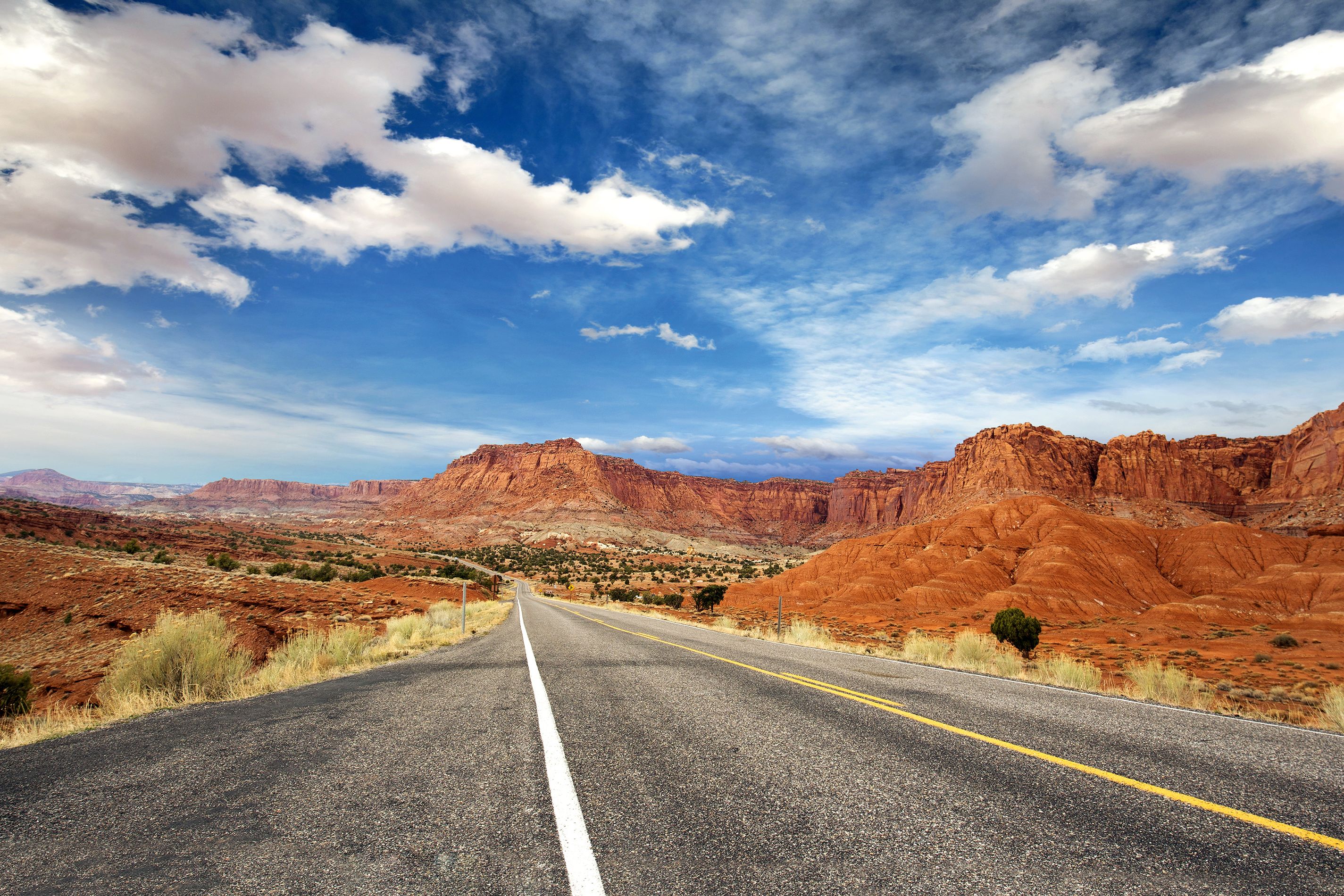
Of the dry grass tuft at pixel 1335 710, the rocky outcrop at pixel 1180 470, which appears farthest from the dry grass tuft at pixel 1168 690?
the rocky outcrop at pixel 1180 470

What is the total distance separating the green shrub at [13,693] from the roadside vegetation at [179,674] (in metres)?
0.01

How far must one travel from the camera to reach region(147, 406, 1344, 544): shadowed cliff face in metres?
96.1

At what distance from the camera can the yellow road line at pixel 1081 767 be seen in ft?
11.2

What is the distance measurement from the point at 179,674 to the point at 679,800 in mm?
9734

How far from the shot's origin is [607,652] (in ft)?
42.8

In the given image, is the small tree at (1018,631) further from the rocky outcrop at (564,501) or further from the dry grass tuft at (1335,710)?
the rocky outcrop at (564,501)

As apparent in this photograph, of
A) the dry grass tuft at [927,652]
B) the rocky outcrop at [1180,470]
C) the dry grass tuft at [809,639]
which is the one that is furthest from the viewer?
the rocky outcrop at [1180,470]

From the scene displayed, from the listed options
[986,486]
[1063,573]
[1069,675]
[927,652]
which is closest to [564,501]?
[986,486]

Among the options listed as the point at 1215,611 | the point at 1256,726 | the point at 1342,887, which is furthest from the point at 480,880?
the point at 1215,611

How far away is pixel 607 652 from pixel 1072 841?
10745 mm

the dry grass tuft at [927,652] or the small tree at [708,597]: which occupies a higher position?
the dry grass tuft at [927,652]

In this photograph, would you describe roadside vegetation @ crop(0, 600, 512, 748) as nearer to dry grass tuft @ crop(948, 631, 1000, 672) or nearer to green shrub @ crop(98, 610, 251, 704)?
green shrub @ crop(98, 610, 251, 704)

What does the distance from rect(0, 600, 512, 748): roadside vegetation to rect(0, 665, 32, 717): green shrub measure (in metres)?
0.01

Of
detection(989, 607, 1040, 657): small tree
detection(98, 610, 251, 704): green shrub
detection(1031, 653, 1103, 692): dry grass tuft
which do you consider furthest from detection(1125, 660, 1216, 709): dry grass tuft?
detection(98, 610, 251, 704): green shrub
